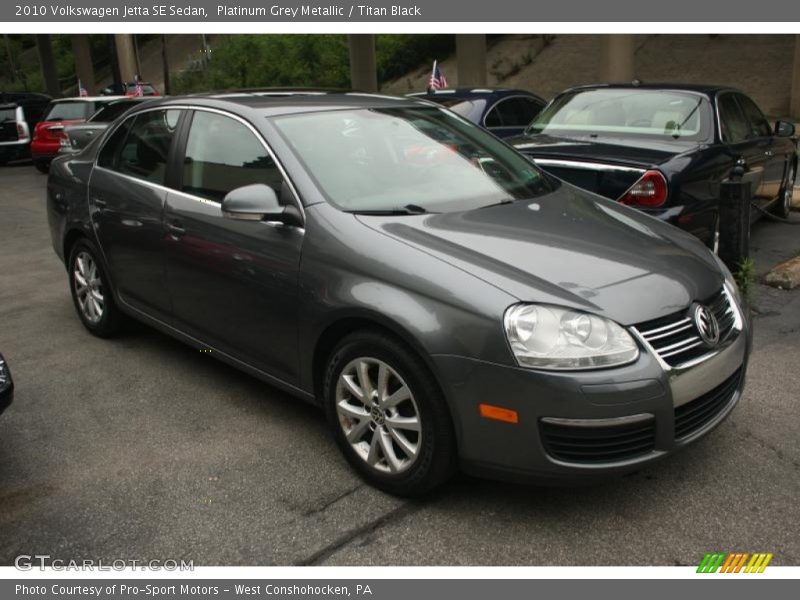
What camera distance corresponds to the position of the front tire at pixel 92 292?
5164 millimetres

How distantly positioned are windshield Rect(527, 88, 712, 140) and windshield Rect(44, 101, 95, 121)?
36.0ft

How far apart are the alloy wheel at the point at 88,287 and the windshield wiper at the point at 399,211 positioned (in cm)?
244

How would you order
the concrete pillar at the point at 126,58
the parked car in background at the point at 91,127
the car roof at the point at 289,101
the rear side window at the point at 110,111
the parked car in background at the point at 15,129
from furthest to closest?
the concrete pillar at the point at 126,58 → the parked car in background at the point at 15,129 → the rear side window at the point at 110,111 → the parked car in background at the point at 91,127 → the car roof at the point at 289,101

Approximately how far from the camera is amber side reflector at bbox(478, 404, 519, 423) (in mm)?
2865

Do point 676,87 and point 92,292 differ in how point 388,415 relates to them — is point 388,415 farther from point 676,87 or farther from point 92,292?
point 676,87

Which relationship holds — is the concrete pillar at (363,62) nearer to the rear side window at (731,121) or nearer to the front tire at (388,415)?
the rear side window at (731,121)

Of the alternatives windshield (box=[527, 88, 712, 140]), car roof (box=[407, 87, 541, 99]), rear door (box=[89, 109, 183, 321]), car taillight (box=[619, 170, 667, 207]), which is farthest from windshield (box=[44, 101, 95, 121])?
car taillight (box=[619, 170, 667, 207])

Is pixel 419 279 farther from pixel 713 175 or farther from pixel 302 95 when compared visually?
pixel 713 175

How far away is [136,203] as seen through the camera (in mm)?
4586

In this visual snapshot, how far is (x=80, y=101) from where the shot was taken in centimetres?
1541

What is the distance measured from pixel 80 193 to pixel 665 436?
4.01m

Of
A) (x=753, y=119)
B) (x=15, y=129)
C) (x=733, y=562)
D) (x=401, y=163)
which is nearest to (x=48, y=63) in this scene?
(x=15, y=129)

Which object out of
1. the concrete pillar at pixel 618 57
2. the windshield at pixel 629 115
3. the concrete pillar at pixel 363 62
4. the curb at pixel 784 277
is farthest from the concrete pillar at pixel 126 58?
the curb at pixel 784 277

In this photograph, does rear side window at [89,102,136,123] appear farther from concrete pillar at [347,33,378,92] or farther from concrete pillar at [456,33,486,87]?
concrete pillar at [347,33,378,92]
